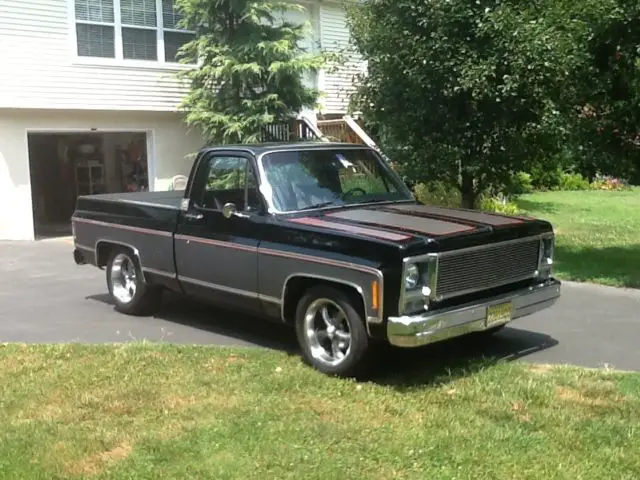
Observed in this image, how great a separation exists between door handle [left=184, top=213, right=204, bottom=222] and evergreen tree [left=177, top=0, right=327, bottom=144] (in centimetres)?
799

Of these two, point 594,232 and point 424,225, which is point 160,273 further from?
point 594,232

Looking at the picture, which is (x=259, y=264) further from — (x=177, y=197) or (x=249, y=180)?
(x=177, y=197)

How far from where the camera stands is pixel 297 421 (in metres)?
5.08

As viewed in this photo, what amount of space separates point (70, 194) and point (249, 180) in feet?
43.8

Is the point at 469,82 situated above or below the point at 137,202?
above

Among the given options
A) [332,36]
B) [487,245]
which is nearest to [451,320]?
[487,245]

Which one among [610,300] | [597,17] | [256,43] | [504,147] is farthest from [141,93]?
[610,300]

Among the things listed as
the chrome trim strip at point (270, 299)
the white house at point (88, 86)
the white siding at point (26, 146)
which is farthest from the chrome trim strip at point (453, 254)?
the white siding at point (26, 146)

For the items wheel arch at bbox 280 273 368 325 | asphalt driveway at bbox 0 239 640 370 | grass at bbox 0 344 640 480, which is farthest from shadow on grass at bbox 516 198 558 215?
grass at bbox 0 344 640 480

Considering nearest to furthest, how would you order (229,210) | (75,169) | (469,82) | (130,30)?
(229,210) → (469,82) → (130,30) → (75,169)

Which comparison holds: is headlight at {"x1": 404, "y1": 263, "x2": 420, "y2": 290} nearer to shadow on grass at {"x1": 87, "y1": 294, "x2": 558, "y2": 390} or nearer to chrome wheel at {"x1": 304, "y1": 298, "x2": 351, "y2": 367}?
chrome wheel at {"x1": 304, "y1": 298, "x2": 351, "y2": 367}

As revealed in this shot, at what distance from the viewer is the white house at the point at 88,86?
1438cm

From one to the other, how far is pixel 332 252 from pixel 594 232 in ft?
32.7

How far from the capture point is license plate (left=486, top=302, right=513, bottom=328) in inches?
235
